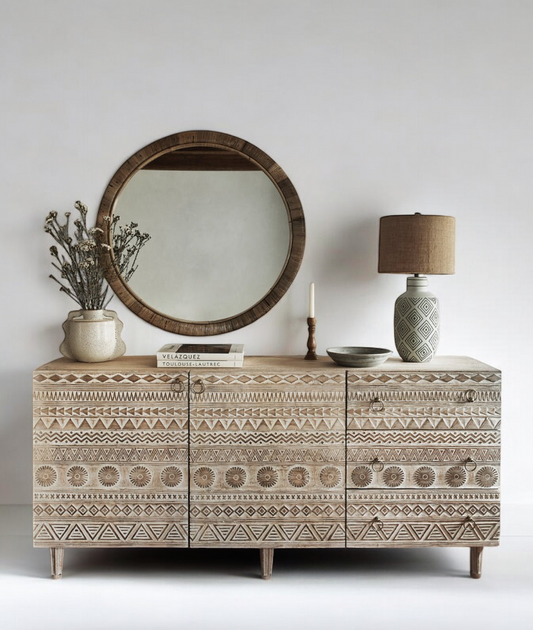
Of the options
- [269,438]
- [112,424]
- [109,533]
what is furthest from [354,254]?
[109,533]

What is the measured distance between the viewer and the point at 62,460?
2.46 m

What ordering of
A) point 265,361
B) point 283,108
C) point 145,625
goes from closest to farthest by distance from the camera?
point 145,625
point 265,361
point 283,108

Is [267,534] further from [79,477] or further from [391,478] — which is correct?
[79,477]

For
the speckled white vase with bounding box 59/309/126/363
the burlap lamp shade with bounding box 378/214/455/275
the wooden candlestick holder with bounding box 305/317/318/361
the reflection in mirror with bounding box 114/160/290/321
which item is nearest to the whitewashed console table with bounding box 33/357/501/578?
the speckled white vase with bounding box 59/309/126/363

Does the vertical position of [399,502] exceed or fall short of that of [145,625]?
it exceeds it

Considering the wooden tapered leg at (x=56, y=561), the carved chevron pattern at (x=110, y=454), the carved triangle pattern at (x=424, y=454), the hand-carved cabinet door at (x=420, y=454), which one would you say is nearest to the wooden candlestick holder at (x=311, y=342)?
the hand-carved cabinet door at (x=420, y=454)

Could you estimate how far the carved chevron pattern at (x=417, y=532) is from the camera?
8.16 ft

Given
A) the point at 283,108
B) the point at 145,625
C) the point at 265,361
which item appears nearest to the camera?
the point at 145,625

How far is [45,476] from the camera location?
2.46 meters

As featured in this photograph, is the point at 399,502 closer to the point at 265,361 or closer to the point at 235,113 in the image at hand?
the point at 265,361

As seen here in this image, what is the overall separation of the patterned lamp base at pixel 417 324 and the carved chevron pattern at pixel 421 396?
0.76ft

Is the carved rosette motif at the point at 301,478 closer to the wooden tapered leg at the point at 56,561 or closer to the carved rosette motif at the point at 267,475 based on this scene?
the carved rosette motif at the point at 267,475
